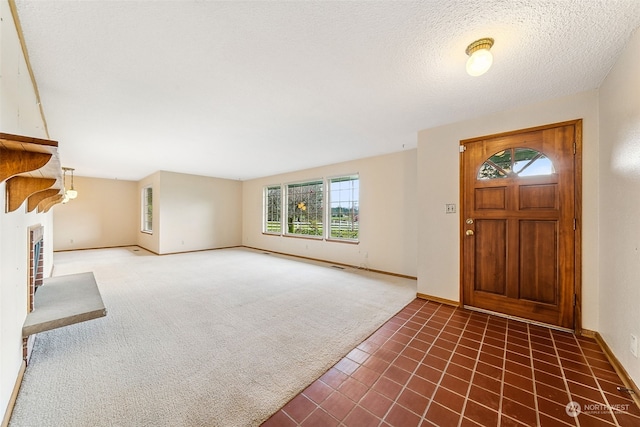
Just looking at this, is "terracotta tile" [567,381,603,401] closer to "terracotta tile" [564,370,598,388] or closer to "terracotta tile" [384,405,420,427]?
"terracotta tile" [564,370,598,388]

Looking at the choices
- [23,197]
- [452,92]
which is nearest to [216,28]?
[23,197]

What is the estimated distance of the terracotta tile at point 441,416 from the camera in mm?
1384

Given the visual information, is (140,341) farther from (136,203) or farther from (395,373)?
(136,203)

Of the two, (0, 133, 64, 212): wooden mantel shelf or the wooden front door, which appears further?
the wooden front door

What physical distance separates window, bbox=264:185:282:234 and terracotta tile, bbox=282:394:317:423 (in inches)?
227

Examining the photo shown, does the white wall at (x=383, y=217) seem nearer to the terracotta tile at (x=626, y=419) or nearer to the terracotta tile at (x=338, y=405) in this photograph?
the terracotta tile at (x=626, y=419)

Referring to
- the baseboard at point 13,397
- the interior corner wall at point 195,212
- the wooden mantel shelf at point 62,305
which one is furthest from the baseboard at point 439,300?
the interior corner wall at point 195,212

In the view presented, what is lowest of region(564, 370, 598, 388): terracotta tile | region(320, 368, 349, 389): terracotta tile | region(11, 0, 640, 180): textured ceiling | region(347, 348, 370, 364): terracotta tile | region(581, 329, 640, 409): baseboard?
region(347, 348, 370, 364): terracotta tile

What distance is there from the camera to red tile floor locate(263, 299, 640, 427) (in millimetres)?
1417

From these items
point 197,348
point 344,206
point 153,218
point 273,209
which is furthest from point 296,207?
point 197,348

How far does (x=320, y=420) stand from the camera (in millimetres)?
1395

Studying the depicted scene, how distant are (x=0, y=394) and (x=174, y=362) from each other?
0.87 meters

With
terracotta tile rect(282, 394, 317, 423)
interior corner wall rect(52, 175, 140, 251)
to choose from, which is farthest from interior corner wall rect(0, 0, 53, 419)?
interior corner wall rect(52, 175, 140, 251)

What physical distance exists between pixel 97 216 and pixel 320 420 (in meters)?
9.49
